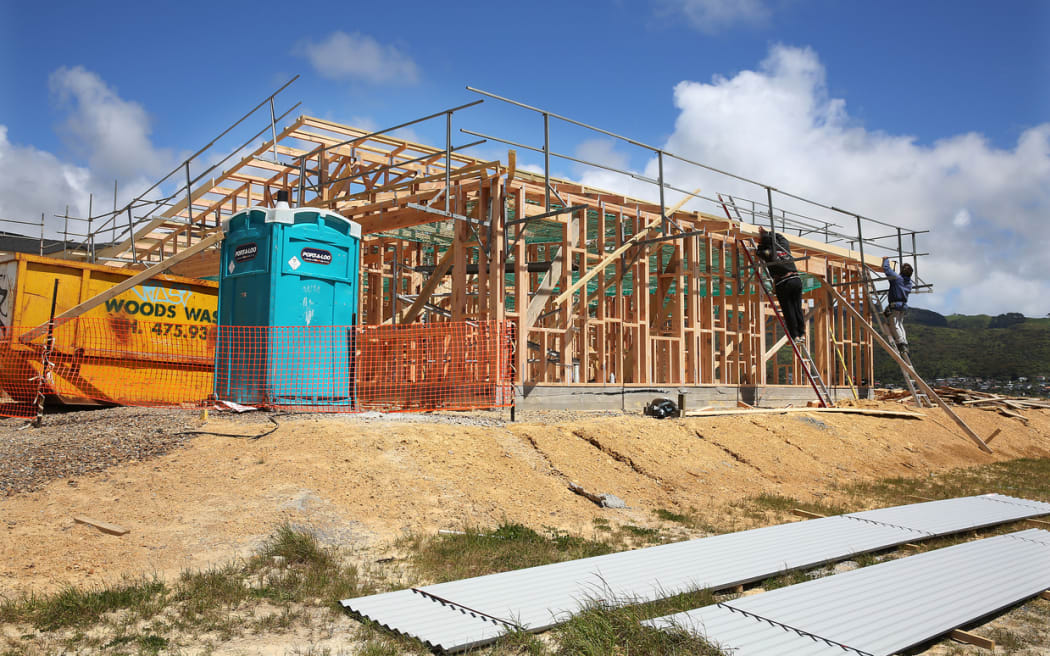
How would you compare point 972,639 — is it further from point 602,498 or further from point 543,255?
point 543,255

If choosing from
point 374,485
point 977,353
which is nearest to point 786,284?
point 374,485

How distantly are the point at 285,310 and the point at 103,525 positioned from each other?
4.87 meters

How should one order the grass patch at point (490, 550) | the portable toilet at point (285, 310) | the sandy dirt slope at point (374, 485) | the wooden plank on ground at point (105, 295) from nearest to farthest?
the grass patch at point (490, 550)
the sandy dirt slope at point (374, 485)
the portable toilet at point (285, 310)
the wooden plank on ground at point (105, 295)

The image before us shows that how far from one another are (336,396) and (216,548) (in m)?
5.18

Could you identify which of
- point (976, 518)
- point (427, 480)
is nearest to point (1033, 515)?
point (976, 518)

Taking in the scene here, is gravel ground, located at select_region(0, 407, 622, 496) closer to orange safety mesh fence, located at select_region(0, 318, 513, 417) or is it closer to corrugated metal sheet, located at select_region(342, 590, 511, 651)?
orange safety mesh fence, located at select_region(0, 318, 513, 417)

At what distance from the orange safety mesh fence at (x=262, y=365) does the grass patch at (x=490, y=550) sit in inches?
185

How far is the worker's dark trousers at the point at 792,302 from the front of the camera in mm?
16172

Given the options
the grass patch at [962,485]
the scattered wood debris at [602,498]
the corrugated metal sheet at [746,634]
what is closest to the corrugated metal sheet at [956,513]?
the grass patch at [962,485]

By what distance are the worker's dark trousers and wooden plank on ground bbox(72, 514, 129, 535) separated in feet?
46.0

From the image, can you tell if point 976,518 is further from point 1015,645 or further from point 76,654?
point 76,654

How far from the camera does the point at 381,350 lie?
13.6 meters

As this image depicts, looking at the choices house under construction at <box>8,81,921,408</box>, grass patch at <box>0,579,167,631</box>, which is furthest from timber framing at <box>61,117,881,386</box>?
grass patch at <box>0,579,167,631</box>

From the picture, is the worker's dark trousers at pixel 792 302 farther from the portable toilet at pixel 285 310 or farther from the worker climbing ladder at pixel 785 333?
the portable toilet at pixel 285 310
